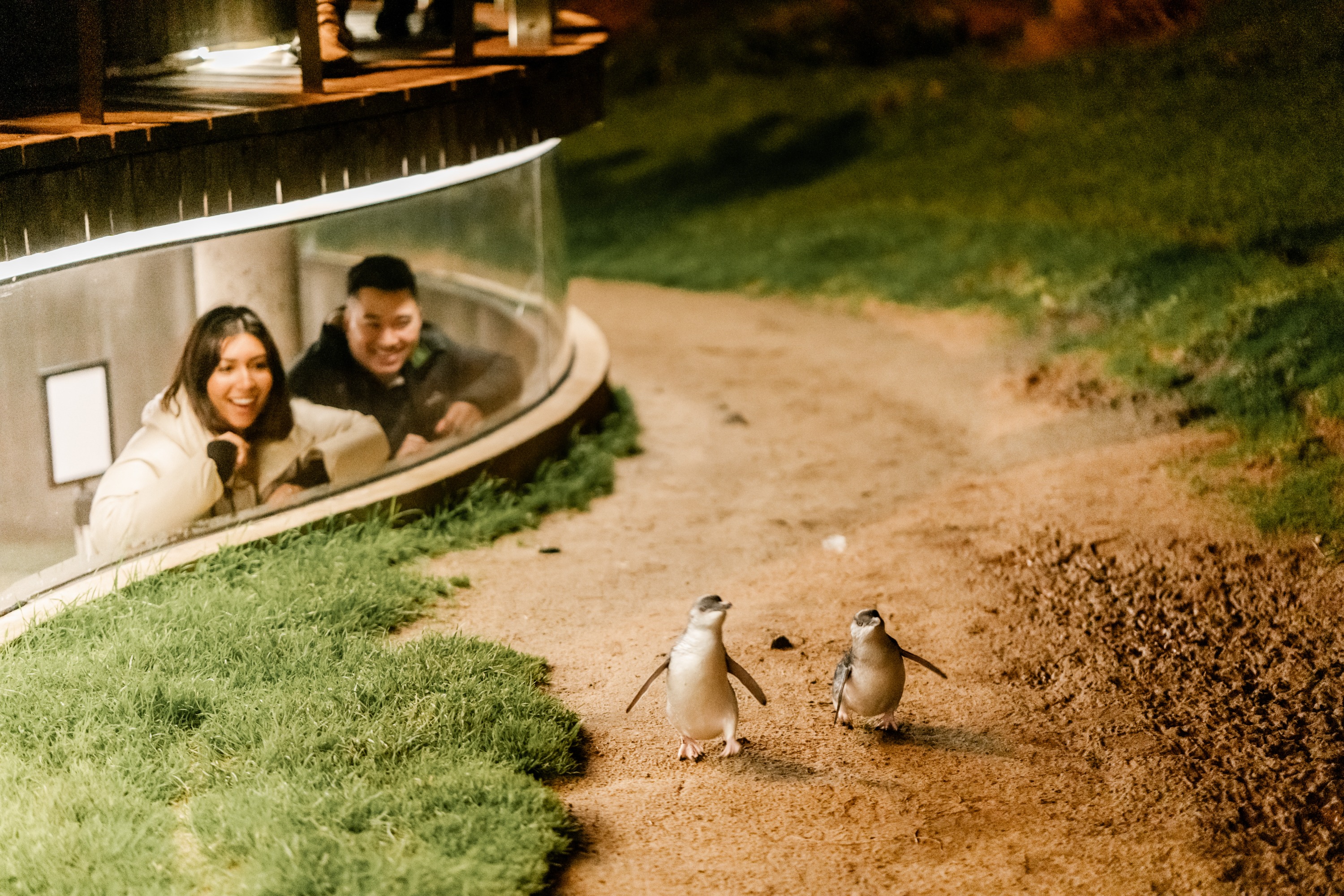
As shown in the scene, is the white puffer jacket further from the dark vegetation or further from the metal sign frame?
the dark vegetation

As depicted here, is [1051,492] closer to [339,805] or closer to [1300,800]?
[1300,800]

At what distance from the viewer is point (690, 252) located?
46.3 ft

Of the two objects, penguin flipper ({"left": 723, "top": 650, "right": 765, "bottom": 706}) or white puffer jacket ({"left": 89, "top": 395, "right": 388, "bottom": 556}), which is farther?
white puffer jacket ({"left": 89, "top": 395, "right": 388, "bottom": 556})

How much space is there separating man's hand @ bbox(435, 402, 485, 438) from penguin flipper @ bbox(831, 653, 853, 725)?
3239 millimetres

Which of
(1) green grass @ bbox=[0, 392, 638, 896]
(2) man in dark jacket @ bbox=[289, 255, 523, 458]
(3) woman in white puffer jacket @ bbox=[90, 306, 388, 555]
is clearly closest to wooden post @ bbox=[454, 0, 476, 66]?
(2) man in dark jacket @ bbox=[289, 255, 523, 458]

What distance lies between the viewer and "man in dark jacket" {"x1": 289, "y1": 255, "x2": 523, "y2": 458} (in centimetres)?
655

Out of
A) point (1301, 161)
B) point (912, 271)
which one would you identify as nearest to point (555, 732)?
point (912, 271)

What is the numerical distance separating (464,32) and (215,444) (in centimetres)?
275

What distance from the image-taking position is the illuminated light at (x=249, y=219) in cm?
521

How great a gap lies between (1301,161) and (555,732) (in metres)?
8.88

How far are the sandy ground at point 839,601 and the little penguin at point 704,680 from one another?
16 cm

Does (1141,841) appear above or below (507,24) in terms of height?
below

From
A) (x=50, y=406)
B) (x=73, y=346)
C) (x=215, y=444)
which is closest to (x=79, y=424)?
(x=50, y=406)

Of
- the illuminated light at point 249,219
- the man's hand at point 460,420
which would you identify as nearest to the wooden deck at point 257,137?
the illuminated light at point 249,219
